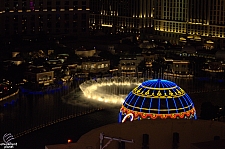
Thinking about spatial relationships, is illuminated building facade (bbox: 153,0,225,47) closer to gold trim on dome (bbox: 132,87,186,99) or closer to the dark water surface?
the dark water surface

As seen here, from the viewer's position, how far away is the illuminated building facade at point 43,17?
172ft

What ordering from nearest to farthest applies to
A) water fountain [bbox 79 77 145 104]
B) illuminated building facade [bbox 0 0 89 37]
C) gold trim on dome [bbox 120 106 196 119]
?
gold trim on dome [bbox 120 106 196 119] → water fountain [bbox 79 77 145 104] → illuminated building facade [bbox 0 0 89 37]

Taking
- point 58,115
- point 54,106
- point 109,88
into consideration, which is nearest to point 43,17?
point 109,88

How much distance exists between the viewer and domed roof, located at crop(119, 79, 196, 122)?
22172mm

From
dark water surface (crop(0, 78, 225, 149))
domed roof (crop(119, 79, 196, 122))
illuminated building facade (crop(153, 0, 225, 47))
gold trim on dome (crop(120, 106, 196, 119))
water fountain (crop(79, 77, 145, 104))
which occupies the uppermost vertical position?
illuminated building facade (crop(153, 0, 225, 47))

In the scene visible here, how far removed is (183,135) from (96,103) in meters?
16.4

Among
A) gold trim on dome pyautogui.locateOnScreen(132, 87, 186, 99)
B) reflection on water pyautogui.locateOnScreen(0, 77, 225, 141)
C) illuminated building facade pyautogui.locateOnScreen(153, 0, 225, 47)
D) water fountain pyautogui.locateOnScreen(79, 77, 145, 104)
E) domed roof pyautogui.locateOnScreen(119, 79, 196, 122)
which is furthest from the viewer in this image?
illuminated building facade pyautogui.locateOnScreen(153, 0, 225, 47)

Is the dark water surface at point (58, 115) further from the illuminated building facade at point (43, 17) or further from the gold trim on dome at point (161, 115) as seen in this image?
the illuminated building facade at point (43, 17)

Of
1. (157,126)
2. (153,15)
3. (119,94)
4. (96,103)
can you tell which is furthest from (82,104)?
(153,15)

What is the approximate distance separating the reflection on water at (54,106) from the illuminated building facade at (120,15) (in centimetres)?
2380

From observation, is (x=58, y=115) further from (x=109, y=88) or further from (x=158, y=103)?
(x=109, y=88)

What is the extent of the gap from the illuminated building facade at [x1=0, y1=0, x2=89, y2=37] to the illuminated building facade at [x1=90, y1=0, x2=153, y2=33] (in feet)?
20.6

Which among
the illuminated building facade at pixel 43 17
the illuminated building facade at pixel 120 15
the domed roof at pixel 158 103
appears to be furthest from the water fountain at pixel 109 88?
the illuminated building facade at pixel 120 15

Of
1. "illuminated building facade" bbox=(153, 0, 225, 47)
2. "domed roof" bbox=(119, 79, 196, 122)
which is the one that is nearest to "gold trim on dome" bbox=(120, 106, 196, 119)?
"domed roof" bbox=(119, 79, 196, 122)
